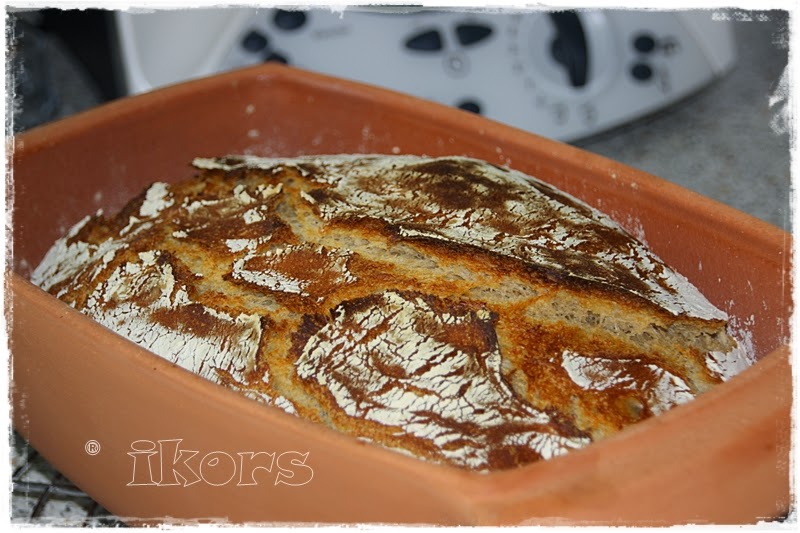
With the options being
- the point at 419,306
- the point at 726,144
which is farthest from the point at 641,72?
the point at 419,306

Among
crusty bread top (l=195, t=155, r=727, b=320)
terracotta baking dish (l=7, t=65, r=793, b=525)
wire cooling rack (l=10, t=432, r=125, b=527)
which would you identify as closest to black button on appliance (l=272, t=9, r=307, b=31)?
terracotta baking dish (l=7, t=65, r=793, b=525)

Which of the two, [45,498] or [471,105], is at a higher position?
[471,105]

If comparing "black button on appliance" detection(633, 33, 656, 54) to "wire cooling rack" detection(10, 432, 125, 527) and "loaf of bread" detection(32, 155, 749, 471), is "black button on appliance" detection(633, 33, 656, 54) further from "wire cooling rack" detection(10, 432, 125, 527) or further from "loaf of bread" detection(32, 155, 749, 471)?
"wire cooling rack" detection(10, 432, 125, 527)

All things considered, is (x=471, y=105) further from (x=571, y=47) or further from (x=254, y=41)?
(x=254, y=41)

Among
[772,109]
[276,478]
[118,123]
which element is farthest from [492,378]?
[772,109]

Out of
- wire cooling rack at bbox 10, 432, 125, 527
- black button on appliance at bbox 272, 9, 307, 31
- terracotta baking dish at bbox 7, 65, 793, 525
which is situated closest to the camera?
terracotta baking dish at bbox 7, 65, 793, 525

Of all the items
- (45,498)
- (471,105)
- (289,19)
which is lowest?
(45,498)

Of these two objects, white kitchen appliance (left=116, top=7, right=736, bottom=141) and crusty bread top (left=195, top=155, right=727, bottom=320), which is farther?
white kitchen appliance (left=116, top=7, right=736, bottom=141)
